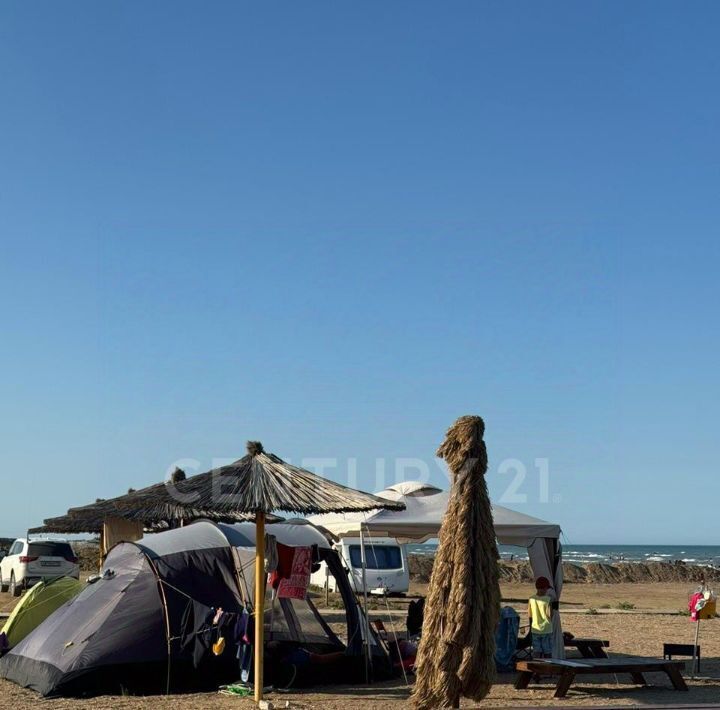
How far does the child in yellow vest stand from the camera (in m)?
13.1

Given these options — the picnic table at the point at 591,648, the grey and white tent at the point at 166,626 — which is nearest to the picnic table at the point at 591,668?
Answer: the picnic table at the point at 591,648

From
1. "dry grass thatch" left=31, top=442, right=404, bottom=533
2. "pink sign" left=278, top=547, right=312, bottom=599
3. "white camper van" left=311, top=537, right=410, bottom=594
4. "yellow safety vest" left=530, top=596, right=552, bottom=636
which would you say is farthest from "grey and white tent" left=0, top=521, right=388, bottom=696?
"white camper van" left=311, top=537, right=410, bottom=594

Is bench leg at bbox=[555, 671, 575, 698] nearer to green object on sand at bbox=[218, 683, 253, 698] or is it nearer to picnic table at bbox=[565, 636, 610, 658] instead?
picnic table at bbox=[565, 636, 610, 658]

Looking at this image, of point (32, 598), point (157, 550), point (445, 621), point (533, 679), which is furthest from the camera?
point (32, 598)

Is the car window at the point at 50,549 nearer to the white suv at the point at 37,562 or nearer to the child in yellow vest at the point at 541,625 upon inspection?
the white suv at the point at 37,562

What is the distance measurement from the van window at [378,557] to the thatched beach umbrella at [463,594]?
623 inches

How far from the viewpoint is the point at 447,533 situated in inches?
385

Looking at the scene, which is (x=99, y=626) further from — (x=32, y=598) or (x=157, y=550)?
(x=32, y=598)

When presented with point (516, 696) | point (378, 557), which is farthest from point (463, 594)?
point (378, 557)

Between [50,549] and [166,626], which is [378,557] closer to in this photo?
[50,549]

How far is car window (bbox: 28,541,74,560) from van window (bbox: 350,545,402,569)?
25.4 ft

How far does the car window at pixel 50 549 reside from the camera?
86.8 feet

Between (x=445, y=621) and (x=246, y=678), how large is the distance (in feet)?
8.83

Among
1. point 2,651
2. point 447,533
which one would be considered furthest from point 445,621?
point 2,651
